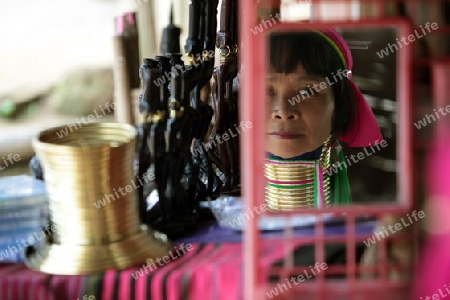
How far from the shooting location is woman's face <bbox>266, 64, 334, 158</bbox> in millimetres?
1083

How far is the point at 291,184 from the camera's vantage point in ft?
3.62

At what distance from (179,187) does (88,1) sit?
4.75ft

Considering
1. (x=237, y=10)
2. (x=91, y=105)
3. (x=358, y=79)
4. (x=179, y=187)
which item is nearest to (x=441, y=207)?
(x=179, y=187)

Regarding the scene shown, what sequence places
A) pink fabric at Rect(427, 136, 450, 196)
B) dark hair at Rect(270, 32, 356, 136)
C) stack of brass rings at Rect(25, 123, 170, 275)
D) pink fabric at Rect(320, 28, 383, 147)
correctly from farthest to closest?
1. pink fabric at Rect(320, 28, 383, 147)
2. dark hair at Rect(270, 32, 356, 136)
3. stack of brass rings at Rect(25, 123, 170, 275)
4. pink fabric at Rect(427, 136, 450, 196)

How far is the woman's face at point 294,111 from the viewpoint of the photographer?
42.6 inches

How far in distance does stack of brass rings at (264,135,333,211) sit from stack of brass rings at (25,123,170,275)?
286 mm

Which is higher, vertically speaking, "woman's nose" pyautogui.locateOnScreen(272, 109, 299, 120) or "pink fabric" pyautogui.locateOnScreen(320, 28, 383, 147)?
"woman's nose" pyautogui.locateOnScreen(272, 109, 299, 120)

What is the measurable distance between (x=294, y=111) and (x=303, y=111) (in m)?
0.02

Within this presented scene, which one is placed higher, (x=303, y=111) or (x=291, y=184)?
(x=303, y=111)

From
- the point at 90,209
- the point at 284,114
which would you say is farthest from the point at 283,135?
the point at 90,209

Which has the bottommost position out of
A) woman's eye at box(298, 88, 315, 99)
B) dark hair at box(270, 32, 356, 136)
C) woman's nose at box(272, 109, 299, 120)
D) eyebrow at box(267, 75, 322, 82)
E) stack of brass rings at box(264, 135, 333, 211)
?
stack of brass rings at box(264, 135, 333, 211)

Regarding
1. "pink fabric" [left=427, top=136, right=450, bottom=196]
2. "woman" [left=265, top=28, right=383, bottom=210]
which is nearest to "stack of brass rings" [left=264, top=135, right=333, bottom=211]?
"woman" [left=265, top=28, right=383, bottom=210]

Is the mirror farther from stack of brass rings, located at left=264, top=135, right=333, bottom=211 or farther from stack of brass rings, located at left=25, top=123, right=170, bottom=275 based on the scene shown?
stack of brass rings, located at left=25, top=123, right=170, bottom=275

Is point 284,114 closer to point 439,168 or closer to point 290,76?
point 290,76
